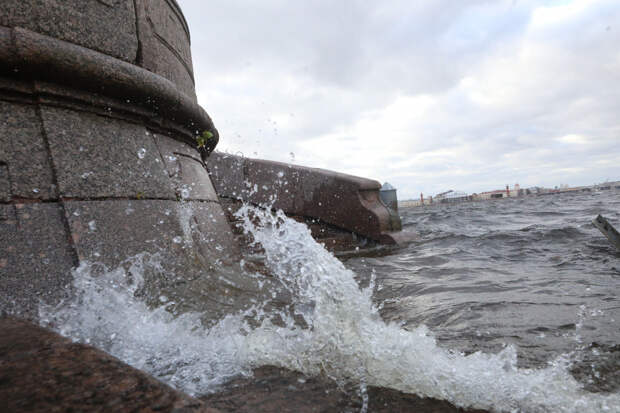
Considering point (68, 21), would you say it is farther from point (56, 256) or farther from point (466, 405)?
point (466, 405)

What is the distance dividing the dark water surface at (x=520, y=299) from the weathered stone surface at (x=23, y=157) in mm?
2116

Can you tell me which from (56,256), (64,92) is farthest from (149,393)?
(64,92)

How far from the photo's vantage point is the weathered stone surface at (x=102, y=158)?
6.82 feet

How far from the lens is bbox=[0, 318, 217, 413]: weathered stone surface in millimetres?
693

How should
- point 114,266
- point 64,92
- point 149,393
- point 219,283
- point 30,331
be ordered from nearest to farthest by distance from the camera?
point 149,393, point 30,331, point 114,266, point 64,92, point 219,283

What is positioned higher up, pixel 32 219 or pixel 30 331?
pixel 32 219

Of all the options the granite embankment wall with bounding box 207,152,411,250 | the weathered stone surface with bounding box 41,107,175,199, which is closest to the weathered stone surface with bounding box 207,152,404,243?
the granite embankment wall with bounding box 207,152,411,250

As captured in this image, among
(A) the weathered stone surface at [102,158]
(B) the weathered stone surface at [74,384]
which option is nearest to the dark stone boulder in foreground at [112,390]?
(B) the weathered stone surface at [74,384]

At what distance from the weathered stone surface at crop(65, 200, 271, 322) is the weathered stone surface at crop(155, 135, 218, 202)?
0.15m

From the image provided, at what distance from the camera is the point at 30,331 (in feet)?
3.52

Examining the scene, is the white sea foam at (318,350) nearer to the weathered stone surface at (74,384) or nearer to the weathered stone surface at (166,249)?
the weathered stone surface at (166,249)

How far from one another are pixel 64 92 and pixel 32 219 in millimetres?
809

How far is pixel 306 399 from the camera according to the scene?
1201 millimetres

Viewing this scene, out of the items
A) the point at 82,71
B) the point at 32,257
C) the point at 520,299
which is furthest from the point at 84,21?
the point at 520,299
